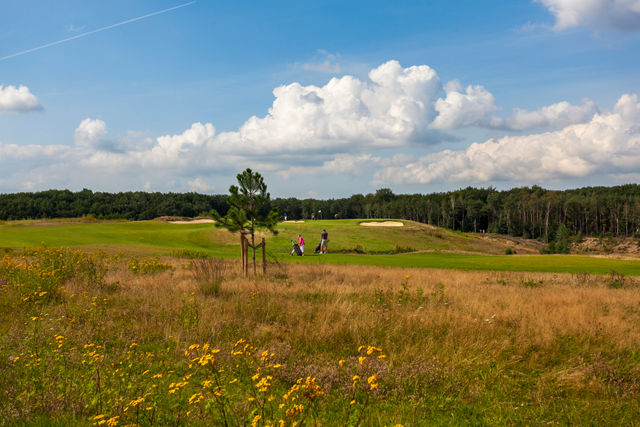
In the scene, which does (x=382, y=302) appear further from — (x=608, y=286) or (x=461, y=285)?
(x=608, y=286)

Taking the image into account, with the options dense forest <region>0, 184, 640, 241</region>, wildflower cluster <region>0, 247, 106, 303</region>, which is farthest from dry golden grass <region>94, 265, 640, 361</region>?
dense forest <region>0, 184, 640, 241</region>

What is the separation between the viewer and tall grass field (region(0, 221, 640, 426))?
5027mm

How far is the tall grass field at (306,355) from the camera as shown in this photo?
16.5 feet

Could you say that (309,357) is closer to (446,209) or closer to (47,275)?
(47,275)

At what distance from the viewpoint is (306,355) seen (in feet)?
23.6

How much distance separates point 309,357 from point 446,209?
476 feet

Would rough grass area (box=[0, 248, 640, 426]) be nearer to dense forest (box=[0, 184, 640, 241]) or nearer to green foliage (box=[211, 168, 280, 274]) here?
green foliage (box=[211, 168, 280, 274])

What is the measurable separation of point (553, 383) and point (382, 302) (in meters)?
5.26

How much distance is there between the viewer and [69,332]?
8.03m

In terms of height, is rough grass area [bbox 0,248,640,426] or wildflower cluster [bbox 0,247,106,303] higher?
wildflower cluster [bbox 0,247,106,303]

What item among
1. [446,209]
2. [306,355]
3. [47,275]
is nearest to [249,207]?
[47,275]

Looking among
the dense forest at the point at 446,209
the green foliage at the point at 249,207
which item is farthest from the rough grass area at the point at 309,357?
the dense forest at the point at 446,209

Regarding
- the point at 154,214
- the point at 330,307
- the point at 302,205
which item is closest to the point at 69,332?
the point at 330,307

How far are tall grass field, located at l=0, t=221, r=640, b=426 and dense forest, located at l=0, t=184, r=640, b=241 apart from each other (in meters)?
105
